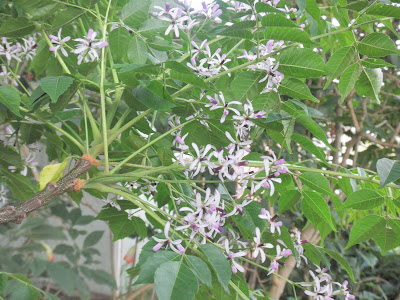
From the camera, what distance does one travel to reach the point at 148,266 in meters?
0.40

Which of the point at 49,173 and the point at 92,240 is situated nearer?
the point at 49,173

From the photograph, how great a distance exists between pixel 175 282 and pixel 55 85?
21 centimetres

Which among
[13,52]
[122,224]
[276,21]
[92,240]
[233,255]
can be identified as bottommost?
[92,240]

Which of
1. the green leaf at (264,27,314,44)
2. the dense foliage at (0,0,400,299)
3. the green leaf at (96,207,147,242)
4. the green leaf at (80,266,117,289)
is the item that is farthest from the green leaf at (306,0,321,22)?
the green leaf at (80,266,117,289)

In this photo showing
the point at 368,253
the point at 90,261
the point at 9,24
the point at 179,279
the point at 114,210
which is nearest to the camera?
the point at 179,279

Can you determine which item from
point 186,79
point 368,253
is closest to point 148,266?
point 186,79

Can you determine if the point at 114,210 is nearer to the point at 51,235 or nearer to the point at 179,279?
the point at 51,235

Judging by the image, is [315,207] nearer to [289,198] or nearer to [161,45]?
[289,198]

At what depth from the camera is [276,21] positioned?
0.39 meters

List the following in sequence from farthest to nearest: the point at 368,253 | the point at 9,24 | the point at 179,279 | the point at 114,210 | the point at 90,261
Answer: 1. the point at 368,253
2. the point at 90,261
3. the point at 114,210
4. the point at 9,24
5. the point at 179,279

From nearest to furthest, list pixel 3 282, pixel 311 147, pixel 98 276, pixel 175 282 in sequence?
pixel 175 282 → pixel 311 147 → pixel 3 282 → pixel 98 276

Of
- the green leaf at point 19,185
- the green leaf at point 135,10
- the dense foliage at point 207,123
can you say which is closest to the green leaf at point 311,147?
the dense foliage at point 207,123

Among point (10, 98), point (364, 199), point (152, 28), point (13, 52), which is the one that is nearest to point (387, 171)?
point (364, 199)

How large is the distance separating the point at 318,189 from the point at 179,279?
Result: 0.60 ft
